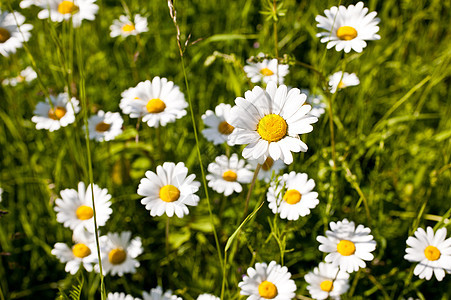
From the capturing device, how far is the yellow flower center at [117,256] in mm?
2096

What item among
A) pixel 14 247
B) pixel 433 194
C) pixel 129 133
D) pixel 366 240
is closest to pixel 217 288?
pixel 366 240

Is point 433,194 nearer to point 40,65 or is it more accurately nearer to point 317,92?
point 317,92

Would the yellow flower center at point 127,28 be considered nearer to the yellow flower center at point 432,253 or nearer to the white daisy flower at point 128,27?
the white daisy flower at point 128,27

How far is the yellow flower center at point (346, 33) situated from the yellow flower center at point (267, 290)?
122 cm

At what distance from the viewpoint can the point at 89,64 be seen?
3.12 m

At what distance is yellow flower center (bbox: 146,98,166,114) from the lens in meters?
2.20

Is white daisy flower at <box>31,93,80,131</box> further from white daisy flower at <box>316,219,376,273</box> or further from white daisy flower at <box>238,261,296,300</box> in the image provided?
white daisy flower at <box>316,219,376,273</box>

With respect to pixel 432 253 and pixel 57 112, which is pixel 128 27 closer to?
pixel 57 112

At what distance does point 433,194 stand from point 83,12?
237 centimetres

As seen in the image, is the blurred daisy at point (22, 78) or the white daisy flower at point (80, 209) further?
the blurred daisy at point (22, 78)

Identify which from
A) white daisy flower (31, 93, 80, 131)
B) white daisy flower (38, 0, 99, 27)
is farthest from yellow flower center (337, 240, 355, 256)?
white daisy flower (38, 0, 99, 27)

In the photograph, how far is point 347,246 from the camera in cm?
190

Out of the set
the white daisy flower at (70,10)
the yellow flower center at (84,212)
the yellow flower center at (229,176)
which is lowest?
the yellow flower center at (84,212)

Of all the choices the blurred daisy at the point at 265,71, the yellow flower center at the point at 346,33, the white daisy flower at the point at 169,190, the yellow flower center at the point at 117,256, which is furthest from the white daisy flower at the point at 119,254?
the yellow flower center at the point at 346,33
